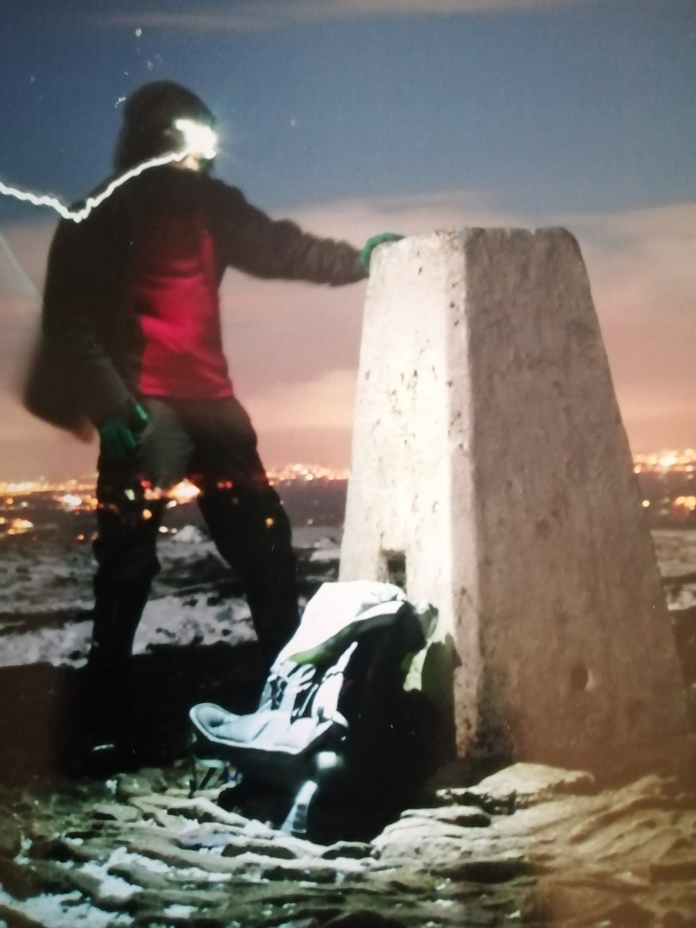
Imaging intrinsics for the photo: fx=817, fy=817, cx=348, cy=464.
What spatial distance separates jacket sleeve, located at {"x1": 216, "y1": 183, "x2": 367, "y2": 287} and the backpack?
4.44 ft

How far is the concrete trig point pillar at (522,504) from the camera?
2.71 m

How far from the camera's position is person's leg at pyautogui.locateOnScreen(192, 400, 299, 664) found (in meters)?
3.32

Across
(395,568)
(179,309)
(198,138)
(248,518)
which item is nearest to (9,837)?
(248,518)

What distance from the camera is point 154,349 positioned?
3.25 metres

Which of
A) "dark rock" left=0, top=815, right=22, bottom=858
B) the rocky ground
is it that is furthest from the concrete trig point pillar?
"dark rock" left=0, top=815, right=22, bottom=858

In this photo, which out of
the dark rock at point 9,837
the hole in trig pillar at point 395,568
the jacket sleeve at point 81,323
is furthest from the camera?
the jacket sleeve at point 81,323

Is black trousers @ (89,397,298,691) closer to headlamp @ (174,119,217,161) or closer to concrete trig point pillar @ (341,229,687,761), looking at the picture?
concrete trig point pillar @ (341,229,687,761)

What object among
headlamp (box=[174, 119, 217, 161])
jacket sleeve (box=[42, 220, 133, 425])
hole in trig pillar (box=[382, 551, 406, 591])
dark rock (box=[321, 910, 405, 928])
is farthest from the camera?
headlamp (box=[174, 119, 217, 161])

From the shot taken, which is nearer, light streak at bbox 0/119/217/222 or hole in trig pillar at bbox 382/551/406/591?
hole in trig pillar at bbox 382/551/406/591

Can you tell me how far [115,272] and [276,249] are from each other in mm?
669

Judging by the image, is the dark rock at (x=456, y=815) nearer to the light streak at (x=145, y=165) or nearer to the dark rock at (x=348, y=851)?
the dark rock at (x=348, y=851)

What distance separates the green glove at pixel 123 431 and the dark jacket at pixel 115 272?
0.12ft

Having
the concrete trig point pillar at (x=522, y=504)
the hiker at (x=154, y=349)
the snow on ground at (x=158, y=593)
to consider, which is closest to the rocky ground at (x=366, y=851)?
the concrete trig point pillar at (x=522, y=504)

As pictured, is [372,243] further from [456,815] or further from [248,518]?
[456,815]
